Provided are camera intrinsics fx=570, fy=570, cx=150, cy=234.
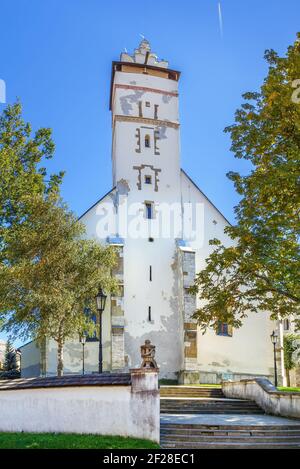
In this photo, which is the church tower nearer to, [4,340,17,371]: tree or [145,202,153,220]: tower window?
[145,202,153,220]: tower window

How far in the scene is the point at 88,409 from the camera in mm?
13992

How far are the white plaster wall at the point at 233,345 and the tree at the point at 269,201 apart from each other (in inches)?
583

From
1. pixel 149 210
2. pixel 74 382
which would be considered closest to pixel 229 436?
pixel 74 382

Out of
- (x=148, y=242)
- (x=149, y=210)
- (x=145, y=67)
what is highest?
(x=145, y=67)

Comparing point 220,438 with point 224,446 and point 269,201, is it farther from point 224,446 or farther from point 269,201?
point 269,201

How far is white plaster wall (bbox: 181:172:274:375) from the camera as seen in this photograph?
1310 inches

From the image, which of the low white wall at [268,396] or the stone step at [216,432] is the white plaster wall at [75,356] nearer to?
the low white wall at [268,396]

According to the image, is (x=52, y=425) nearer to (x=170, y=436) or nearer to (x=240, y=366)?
(x=170, y=436)

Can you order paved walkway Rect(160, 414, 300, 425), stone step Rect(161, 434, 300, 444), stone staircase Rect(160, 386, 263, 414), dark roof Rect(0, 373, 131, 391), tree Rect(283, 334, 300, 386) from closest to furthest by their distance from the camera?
stone step Rect(161, 434, 300, 444)
dark roof Rect(0, 373, 131, 391)
paved walkway Rect(160, 414, 300, 425)
stone staircase Rect(160, 386, 263, 414)
tree Rect(283, 334, 300, 386)

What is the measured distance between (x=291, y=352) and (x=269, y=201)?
3214 cm

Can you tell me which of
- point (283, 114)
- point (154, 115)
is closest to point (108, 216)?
point (154, 115)

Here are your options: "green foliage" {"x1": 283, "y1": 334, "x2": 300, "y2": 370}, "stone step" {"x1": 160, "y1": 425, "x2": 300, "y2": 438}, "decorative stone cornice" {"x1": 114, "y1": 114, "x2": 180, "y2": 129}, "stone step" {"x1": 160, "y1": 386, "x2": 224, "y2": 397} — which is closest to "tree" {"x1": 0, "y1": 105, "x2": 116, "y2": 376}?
"stone step" {"x1": 160, "y1": 386, "x2": 224, "y2": 397}

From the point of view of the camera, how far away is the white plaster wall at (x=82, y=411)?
13.3m

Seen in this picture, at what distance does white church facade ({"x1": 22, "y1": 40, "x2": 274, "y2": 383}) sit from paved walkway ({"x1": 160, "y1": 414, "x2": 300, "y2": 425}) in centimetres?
1357
